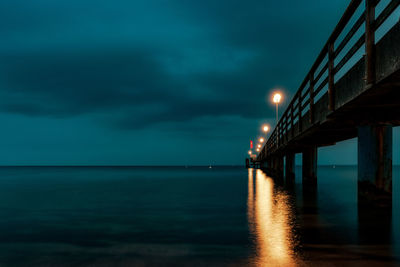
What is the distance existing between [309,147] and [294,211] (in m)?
11.0

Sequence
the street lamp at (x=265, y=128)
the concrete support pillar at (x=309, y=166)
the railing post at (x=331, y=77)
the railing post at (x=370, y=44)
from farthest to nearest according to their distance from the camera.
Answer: the street lamp at (x=265, y=128) < the concrete support pillar at (x=309, y=166) < the railing post at (x=331, y=77) < the railing post at (x=370, y=44)

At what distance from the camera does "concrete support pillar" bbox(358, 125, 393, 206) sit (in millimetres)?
10547

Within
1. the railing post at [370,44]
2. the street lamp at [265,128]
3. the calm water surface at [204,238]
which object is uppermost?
the street lamp at [265,128]

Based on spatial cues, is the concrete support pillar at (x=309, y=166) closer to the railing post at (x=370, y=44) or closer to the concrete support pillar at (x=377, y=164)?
the concrete support pillar at (x=377, y=164)

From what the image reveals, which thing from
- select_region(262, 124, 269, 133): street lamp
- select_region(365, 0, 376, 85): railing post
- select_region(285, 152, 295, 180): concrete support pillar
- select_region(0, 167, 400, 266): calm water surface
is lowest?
select_region(0, 167, 400, 266): calm water surface

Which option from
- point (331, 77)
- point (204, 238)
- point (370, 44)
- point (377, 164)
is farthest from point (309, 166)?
point (370, 44)

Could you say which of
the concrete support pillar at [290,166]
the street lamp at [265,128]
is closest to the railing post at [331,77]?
the concrete support pillar at [290,166]

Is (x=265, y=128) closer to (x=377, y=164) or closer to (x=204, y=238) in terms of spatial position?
(x=377, y=164)

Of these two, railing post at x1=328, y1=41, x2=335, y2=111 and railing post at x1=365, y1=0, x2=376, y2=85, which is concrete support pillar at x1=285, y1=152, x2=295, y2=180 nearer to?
railing post at x1=328, y1=41, x2=335, y2=111

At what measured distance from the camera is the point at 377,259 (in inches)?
225

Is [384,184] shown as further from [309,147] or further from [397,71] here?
[309,147]

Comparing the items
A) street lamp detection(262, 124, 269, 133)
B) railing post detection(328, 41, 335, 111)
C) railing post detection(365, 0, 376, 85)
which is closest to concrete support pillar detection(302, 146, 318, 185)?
railing post detection(328, 41, 335, 111)

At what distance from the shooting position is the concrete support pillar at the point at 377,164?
1055 centimetres

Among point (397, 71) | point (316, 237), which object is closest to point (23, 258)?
point (316, 237)
